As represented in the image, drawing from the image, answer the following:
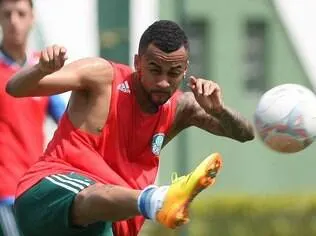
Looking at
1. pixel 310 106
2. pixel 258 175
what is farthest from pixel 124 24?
pixel 310 106

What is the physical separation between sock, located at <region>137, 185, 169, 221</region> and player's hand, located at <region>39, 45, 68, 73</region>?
0.71m

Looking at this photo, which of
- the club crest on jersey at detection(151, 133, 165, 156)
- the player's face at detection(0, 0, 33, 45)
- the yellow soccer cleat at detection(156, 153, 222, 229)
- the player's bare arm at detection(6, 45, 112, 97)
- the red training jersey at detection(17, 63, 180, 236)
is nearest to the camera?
the yellow soccer cleat at detection(156, 153, 222, 229)

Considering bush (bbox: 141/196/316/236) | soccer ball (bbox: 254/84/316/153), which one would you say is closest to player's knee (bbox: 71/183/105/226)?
soccer ball (bbox: 254/84/316/153)

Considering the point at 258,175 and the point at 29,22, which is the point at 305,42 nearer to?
the point at 258,175

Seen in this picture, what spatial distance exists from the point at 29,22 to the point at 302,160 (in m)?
3.82

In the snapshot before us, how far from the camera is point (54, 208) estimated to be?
770cm

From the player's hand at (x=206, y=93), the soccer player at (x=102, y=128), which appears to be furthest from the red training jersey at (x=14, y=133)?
the player's hand at (x=206, y=93)

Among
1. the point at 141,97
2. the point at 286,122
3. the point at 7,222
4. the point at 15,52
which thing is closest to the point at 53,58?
the point at 141,97

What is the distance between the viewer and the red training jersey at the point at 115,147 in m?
7.82

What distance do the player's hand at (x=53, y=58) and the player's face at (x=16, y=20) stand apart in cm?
212

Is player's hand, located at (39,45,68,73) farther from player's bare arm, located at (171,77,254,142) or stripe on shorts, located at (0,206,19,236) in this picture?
stripe on shorts, located at (0,206,19,236)

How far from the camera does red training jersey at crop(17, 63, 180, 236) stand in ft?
25.7

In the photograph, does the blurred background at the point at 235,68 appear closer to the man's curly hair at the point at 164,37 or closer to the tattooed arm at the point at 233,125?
the tattooed arm at the point at 233,125

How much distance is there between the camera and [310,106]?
8281 mm
